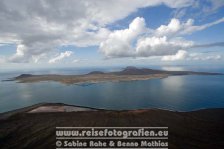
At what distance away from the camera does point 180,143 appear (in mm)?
29375

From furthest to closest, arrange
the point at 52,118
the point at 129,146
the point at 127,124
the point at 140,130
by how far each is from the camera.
→ 1. the point at 52,118
2. the point at 127,124
3. the point at 140,130
4. the point at 129,146

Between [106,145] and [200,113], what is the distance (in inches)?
1189

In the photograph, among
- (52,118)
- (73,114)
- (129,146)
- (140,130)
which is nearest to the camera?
(129,146)

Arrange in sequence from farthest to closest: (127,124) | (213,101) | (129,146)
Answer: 1. (213,101)
2. (127,124)
3. (129,146)

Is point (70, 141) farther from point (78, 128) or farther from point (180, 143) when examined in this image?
point (180, 143)

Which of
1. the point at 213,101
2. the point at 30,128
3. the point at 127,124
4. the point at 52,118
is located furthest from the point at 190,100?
the point at 30,128

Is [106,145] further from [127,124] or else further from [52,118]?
[52,118]

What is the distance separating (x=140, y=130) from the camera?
115ft

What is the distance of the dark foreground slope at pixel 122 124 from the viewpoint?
30172mm

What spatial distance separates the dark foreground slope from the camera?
30.2 metres

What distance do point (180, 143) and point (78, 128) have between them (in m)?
18.6

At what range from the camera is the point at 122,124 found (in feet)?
127

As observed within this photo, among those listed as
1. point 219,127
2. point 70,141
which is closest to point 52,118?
point 70,141

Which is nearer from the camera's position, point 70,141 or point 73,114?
point 70,141
